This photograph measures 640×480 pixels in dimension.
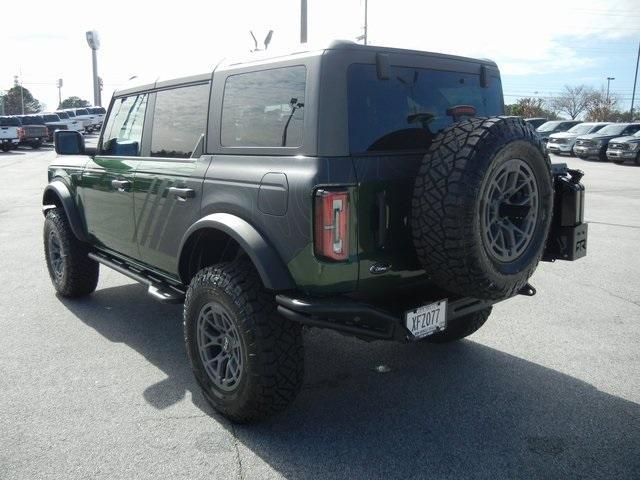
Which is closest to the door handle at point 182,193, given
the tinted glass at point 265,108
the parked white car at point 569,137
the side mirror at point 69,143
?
the tinted glass at point 265,108

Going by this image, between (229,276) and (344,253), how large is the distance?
27.4 inches

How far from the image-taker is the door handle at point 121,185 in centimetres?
421

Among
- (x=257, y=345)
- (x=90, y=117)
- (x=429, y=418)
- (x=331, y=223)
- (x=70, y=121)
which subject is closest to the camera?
(x=331, y=223)

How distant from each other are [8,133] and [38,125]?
2712mm

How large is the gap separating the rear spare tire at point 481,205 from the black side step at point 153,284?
5.92 ft

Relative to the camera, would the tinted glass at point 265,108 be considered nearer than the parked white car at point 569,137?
Yes

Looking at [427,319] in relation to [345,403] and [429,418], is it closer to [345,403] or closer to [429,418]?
[429,418]

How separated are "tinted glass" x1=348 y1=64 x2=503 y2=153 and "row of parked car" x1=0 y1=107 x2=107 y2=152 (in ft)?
76.0

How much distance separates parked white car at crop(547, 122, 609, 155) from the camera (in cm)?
2656

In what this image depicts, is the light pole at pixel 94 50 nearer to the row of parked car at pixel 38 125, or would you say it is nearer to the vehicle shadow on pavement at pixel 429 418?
the row of parked car at pixel 38 125

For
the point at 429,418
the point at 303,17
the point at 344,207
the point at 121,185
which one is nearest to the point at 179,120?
the point at 121,185

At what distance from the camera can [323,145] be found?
2793 mm

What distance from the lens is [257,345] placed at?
9.66 feet

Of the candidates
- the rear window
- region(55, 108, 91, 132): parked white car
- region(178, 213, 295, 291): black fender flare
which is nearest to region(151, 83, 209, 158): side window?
region(178, 213, 295, 291): black fender flare
